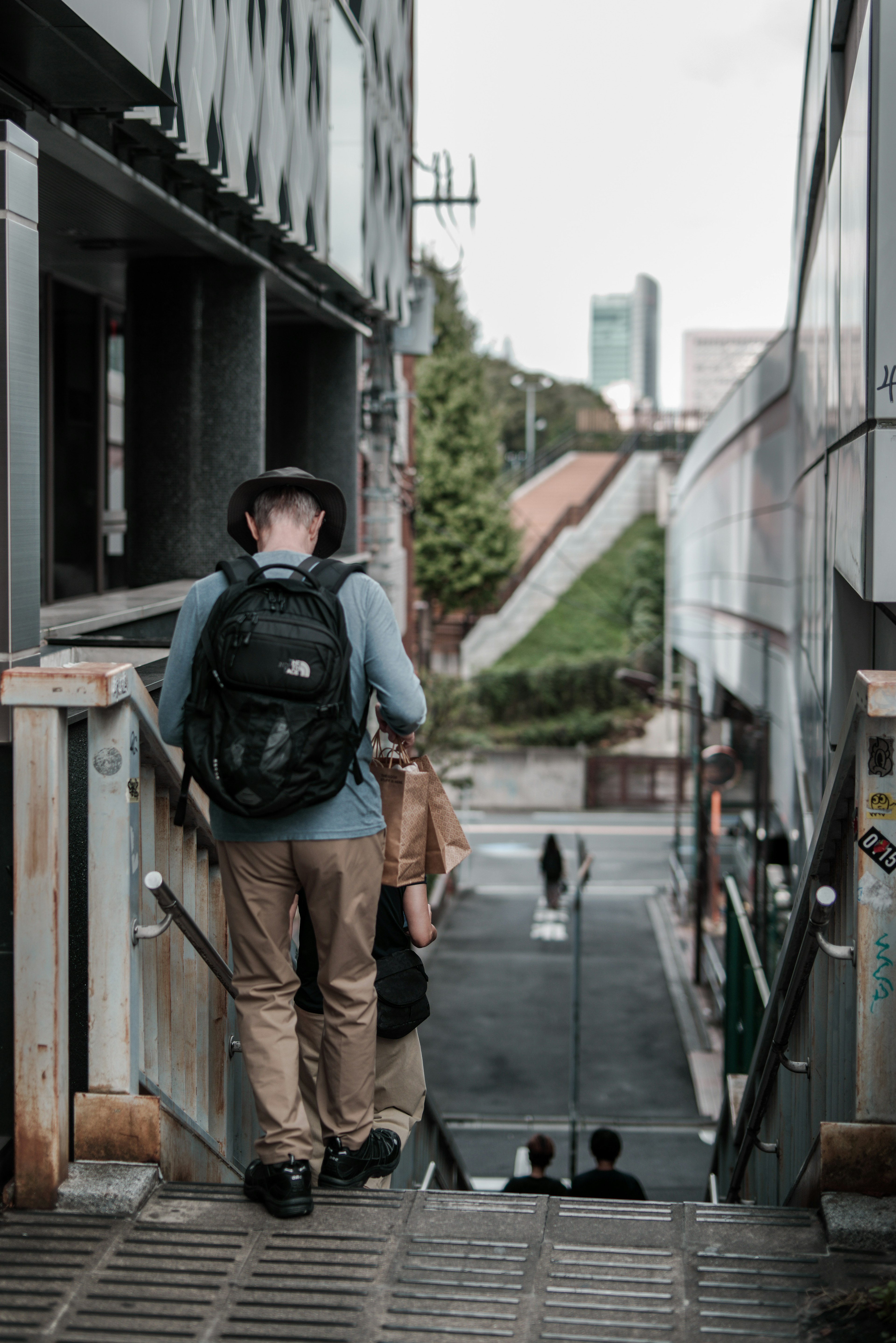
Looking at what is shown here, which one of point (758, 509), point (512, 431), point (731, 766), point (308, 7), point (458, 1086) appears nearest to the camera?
point (308, 7)

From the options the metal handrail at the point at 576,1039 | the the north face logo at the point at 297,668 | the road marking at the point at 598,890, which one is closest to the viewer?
the the north face logo at the point at 297,668

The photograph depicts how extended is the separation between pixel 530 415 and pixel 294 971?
66.2 meters

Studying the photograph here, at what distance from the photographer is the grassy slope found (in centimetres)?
4888

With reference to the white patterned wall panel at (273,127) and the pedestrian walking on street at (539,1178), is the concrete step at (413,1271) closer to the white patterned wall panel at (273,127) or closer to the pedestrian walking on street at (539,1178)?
the pedestrian walking on street at (539,1178)

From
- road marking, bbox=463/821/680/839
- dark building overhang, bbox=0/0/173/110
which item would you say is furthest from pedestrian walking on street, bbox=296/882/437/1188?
road marking, bbox=463/821/680/839

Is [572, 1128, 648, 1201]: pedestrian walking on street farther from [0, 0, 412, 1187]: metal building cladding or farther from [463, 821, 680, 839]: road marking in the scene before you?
[463, 821, 680, 839]: road marking

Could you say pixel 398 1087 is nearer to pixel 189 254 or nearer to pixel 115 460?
pixel 189 254

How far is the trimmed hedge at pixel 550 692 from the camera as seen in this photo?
44.4 meters

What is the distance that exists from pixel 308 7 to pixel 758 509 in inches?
415

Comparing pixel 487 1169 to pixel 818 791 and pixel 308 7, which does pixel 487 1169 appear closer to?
pixel 818 791

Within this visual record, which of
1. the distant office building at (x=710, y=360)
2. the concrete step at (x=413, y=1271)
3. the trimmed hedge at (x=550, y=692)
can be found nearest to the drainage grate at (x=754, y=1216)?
the concrete step at (x=413, y=1271)

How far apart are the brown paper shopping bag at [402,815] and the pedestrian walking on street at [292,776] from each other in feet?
0.56

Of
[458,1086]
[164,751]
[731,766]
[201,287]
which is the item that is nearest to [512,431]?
[731,766]

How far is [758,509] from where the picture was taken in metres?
18.9
